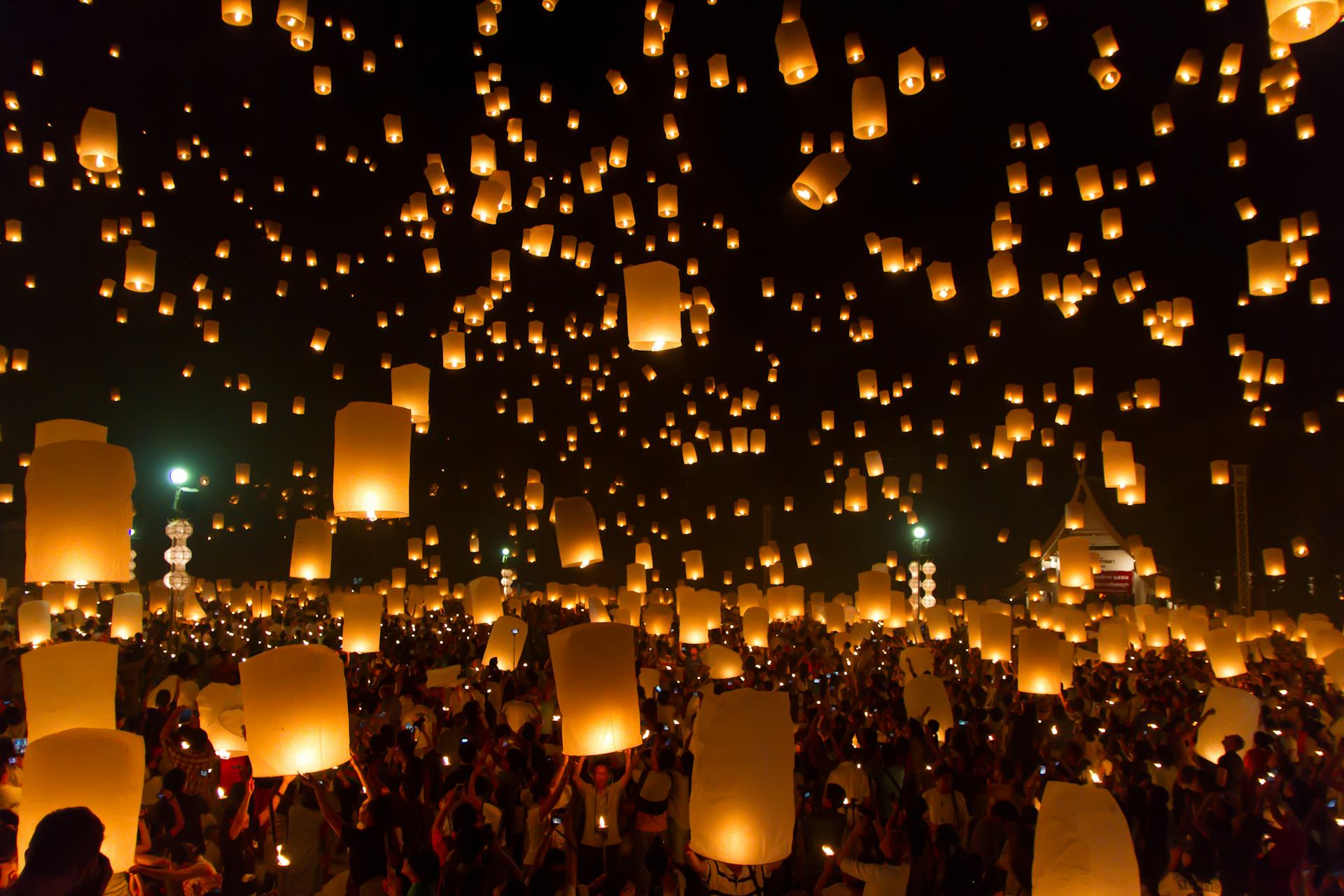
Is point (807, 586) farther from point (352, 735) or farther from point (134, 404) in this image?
point (352, 735)

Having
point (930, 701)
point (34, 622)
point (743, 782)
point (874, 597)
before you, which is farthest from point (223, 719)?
point (874, 597)

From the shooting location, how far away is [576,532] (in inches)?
241

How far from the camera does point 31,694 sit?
4.59 meters

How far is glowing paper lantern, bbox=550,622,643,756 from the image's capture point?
4.34m

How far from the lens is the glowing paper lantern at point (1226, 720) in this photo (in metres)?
6.32

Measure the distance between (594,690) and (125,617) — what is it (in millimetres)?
10363

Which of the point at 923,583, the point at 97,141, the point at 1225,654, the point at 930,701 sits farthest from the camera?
the point at 923,583

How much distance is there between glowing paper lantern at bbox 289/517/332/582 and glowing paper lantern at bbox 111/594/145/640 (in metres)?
5.16

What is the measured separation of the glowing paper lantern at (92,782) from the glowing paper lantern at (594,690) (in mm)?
1742

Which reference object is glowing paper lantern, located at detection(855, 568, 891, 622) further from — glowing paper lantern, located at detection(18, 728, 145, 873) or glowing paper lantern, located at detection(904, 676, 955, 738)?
glowing paper lantern, located at detection(18, 728, 145, 873)

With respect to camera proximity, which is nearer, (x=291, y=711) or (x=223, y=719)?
(x=291, y=711)

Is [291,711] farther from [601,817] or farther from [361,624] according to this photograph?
[361,624]

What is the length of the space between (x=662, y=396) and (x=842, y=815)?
752 inches

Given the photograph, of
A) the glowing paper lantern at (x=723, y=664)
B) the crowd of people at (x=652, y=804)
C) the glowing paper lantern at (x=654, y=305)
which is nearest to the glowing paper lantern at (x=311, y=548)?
the crowd of people at (x=652, y=804)
